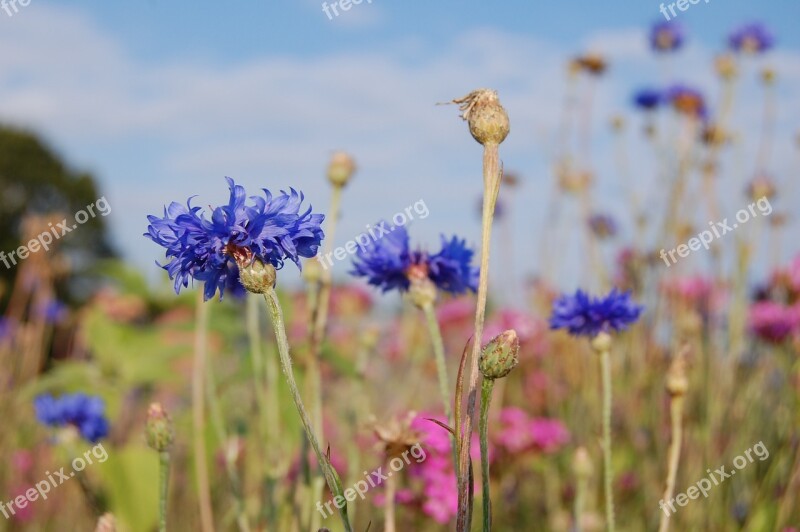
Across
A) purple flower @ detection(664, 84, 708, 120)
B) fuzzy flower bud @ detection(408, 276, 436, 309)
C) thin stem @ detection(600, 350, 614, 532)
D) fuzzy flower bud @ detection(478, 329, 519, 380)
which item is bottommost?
thin stem @ detection(600, 350, 614, 532)

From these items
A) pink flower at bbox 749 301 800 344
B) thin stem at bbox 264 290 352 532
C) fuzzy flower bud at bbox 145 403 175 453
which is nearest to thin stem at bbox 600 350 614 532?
thin stem at bbox 264 290 352 532

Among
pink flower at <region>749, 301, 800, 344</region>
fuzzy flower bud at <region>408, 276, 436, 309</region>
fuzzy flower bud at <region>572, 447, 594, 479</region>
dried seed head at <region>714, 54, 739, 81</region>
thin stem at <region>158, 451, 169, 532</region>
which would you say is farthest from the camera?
dried seed head at <region>714, 54, 739, 81</region>

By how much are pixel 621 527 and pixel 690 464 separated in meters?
0.30

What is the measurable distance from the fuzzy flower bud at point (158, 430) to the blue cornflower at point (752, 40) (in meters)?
2.52

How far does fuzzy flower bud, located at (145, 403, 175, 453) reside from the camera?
988 mm

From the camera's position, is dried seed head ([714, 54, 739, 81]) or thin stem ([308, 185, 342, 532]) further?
dried seed head ([714, 54, 739, 81])

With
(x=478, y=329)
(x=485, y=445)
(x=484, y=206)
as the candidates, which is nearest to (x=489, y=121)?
(x=484, y=206)

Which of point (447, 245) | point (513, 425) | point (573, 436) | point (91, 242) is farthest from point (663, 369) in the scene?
point (91, 242)

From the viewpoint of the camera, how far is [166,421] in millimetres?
1004

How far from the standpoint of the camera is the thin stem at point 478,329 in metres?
0.68

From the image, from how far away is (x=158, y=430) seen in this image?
3.25 feet

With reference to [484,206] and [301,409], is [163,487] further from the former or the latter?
[484,206]

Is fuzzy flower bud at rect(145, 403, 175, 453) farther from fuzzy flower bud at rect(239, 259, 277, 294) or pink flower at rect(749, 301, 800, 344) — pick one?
pink flower at rect(749, 301, 800, 344)

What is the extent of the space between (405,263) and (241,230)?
14.7 inches
